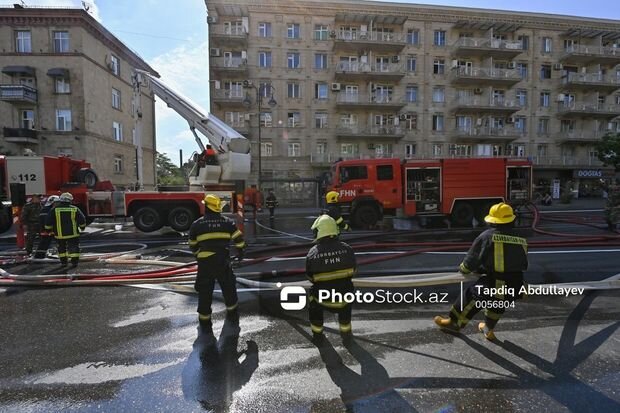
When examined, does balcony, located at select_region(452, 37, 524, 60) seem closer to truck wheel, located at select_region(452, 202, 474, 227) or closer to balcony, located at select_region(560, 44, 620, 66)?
balcony, located at select_region(560, 44, 620, 66)

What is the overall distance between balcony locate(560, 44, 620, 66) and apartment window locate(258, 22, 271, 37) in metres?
28.0

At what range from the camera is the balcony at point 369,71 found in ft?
92.4

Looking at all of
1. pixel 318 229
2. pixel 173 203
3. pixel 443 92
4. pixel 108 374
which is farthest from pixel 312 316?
pixel 443 92

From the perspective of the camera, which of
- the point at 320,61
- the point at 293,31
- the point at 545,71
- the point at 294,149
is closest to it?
the point at 293,31

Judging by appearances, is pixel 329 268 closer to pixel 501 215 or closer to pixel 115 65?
pixel 501 215

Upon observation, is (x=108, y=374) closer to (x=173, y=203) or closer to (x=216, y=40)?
(x=173, y=203)

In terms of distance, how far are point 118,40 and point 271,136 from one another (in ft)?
52.7

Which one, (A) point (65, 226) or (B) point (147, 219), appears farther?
(B) point (147, 219)

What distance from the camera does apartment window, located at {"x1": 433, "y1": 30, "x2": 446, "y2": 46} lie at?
3014 centimetres

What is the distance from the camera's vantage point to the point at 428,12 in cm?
2956

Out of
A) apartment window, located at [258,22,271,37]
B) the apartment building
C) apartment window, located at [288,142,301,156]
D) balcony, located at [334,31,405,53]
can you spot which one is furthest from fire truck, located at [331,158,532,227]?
apartment window, located at [258,22,271,37]

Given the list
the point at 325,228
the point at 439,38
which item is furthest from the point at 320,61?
the point at 325,228

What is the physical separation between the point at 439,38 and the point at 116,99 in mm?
29751

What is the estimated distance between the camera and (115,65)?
1155 inches
